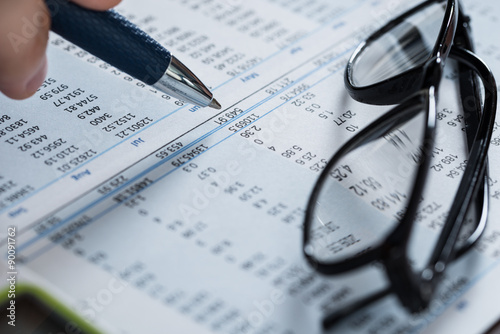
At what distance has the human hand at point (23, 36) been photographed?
0.43m

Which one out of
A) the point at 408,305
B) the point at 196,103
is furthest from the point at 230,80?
the point at 408,305

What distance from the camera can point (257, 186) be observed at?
46cm

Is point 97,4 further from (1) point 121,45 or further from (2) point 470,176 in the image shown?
(2) point 470,176

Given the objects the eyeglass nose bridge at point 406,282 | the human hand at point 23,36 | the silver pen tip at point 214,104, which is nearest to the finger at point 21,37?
the human hand at point 23,36

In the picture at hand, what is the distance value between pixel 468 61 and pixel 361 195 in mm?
173

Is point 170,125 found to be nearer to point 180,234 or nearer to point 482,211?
point 180,234

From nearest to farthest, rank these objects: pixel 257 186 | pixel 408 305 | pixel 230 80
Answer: pixel 408 305 < pixel 257 186 < pixel 230 80

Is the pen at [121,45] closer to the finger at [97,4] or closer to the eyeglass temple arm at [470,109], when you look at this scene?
the finger at [97,4]

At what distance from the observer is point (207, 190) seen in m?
0.45

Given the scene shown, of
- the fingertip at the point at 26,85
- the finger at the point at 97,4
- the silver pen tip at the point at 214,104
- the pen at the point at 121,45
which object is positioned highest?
the finger at the point at 97,4

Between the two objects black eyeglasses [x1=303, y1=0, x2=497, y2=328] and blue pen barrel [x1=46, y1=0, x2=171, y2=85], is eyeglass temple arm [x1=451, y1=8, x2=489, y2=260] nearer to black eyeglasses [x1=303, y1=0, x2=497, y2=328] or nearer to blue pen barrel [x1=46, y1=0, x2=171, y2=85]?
black eyeglasses [x1=303, y1=0, x2=497, y2=328]

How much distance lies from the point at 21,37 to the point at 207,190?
0.16 m

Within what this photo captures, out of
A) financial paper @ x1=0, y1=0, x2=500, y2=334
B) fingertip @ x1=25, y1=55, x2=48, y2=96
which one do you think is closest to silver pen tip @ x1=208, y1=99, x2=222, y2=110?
financial paper @ x1=0, y1=0, x2=500, y2=334

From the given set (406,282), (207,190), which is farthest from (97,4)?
(406,282)
